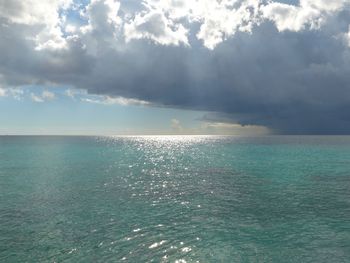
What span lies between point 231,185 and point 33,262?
130ft

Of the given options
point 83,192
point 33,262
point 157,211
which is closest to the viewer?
point 33,262

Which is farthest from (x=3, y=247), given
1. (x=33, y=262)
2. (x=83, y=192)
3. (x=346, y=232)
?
(x=346, y=232)

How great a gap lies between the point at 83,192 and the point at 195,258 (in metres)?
30.6

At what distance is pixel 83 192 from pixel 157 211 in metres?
17.6

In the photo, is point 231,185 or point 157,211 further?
point 231,185

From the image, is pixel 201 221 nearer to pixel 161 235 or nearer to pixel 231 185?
pixel 161 235

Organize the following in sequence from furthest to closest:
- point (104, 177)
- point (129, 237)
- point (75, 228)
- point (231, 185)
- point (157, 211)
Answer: point (104, 177)
point (231, 185)
point (157, 211)
point (75, 228)
point (129, 237)

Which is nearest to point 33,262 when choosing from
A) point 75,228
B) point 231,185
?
point 75,228

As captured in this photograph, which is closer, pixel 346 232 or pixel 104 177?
pixel 346 232

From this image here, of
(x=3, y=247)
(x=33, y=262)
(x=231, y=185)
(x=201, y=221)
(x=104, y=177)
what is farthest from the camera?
(x=104, y=177)

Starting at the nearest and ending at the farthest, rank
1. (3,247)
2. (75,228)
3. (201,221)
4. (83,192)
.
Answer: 1. (3,247)
2. (75,228)
3. (201,221)
4. (83,192)

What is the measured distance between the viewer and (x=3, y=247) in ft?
84.4

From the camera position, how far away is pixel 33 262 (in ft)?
74.9

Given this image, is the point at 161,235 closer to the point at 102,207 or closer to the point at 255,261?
the point at 255,261
